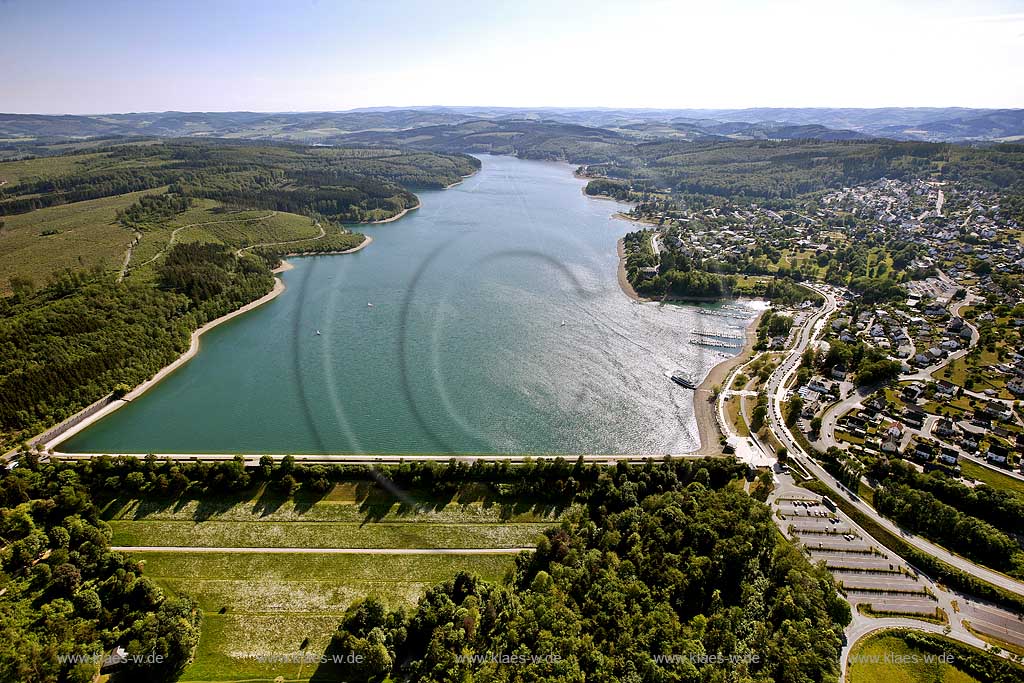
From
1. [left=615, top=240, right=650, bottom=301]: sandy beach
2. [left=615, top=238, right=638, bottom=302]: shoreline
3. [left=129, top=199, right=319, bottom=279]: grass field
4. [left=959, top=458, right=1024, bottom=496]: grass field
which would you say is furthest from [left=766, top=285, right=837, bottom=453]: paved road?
[left=129, top=199, right=319, bottom=279]: grass field

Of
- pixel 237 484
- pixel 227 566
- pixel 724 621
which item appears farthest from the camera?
pixel 237 484

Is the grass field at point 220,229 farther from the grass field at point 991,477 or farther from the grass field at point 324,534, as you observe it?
the grass field at point 991,477

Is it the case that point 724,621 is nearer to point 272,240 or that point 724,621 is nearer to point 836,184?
point 272,240

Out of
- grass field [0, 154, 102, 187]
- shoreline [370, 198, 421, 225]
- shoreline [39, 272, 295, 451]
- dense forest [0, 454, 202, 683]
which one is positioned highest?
grass field [0, 154, 102, 187]

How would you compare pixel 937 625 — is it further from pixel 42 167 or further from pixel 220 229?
pixel 42 167

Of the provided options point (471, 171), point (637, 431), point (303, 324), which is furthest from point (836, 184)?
point (303, 324)

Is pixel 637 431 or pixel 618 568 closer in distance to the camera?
pixel 618 568

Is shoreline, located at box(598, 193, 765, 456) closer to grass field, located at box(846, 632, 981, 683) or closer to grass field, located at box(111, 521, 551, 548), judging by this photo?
grass field, located at box(846, 632, 981, 683)
